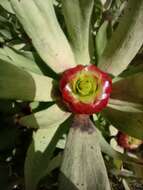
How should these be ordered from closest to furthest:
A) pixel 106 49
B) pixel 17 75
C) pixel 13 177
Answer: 1. pixel 17 75
2. pixel 106 49
3. pixel 13 177

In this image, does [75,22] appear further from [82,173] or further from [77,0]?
[82,173]

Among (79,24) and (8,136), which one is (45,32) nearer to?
(79,24)

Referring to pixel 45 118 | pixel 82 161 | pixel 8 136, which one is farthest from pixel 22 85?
pixel 8 136

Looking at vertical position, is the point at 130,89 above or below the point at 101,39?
A: below

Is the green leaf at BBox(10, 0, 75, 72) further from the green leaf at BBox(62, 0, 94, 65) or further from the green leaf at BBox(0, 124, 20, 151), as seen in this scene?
the green leaf at BBox(0, 124, 20, 151)

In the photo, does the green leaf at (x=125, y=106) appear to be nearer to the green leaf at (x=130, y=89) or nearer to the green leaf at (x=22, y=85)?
the green leaf at (x=130, y=89)

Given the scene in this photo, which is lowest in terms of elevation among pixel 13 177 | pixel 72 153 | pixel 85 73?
pixel 13 177

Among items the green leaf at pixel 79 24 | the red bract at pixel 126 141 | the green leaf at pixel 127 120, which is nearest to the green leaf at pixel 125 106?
the green leaf at pixel 127 120

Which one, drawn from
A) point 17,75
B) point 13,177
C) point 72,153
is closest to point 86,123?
point 72,153
